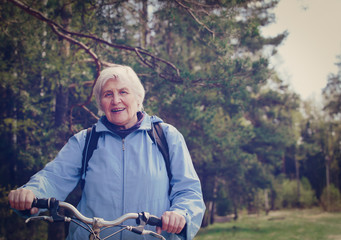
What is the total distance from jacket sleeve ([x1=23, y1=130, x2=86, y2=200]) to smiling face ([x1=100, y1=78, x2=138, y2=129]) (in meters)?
0.26

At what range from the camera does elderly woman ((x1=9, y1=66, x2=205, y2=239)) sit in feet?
6.94

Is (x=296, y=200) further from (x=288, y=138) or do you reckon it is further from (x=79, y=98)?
(x=79, y=98)

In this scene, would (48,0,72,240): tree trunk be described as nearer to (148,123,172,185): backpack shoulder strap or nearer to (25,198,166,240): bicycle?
(148,123,172,185): backpack shoulder strap

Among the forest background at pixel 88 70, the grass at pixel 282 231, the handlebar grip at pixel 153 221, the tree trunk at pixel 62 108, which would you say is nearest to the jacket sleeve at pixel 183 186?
the handlebar grip at pixel 153 221

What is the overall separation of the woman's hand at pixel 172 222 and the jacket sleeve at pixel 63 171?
2.69ft

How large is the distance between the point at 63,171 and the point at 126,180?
48 cm

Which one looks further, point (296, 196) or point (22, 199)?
point (296, 196)

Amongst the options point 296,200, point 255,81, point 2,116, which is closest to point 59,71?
point 2,116

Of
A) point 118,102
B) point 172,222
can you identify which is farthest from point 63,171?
point 172,222

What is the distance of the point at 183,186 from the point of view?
2172 millimetres

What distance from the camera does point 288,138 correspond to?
1669 cm

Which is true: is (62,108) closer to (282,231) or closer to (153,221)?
(153,221)

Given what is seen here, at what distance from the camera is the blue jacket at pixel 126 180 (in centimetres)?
212

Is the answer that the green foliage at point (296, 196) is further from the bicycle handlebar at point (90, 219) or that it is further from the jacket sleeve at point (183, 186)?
the bicycle handlebar at point (90, 219)
